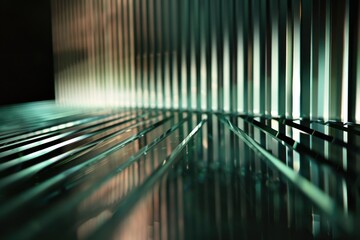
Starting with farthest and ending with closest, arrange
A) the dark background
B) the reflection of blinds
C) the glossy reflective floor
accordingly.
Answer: the dark background, the reflection of blinds, the glossy reflective floor

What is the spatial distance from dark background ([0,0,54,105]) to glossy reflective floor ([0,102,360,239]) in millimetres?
2839

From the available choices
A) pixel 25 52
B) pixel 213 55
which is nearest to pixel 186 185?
pixel 213 55

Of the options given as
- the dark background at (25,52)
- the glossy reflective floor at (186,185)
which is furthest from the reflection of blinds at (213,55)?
the dark background at (25,52)

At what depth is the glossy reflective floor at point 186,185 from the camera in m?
0.56

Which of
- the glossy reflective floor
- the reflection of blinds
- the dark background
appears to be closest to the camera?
the glossy reflective floor

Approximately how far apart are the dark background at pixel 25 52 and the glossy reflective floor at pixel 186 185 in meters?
2.84

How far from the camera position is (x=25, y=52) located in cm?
416

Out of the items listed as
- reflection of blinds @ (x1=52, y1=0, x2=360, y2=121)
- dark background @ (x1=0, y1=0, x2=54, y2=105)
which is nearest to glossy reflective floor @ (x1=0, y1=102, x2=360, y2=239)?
reflection of blinds @ (x1=52, y1=0, x2=360, y2=121)

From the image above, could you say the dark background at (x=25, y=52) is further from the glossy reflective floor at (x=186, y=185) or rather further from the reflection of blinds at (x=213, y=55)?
the glossy reflective floor at (x=186, y=185)

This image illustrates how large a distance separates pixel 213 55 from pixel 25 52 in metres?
2.76

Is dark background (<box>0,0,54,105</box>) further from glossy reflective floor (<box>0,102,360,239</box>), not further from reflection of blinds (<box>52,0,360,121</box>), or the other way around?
glossy reflective floor (<box>0,102,360,239</box>)

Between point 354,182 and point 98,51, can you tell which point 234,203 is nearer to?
point 354,182

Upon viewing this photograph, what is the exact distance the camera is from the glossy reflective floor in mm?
559

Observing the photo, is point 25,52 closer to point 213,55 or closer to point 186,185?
point 213,55
